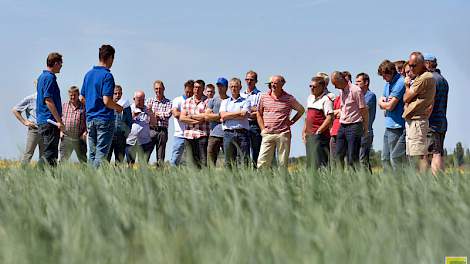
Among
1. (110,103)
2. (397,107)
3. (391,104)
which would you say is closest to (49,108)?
(110,103)

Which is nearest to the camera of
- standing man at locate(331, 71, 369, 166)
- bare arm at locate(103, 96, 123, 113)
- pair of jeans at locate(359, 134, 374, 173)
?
bare arm at locate(103, 96, 123, 113)

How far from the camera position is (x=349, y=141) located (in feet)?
35.6

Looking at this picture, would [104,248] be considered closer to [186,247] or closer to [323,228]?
[186,247]

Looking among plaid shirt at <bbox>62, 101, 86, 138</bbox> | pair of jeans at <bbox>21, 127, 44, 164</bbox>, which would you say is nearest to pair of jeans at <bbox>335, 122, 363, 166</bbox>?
pair of jeans at <bbox>21, 127, 44, 164</bbox>

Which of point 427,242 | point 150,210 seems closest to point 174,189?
point 150,210

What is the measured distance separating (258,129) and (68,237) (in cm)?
887

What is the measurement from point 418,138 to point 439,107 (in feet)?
1.93

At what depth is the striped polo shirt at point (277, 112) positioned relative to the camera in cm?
1140

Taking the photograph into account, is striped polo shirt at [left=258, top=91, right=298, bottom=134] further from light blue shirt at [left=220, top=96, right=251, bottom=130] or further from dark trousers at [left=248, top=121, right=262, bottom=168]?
dark trousers at [left=248, top=121, right=262, bottom=168]

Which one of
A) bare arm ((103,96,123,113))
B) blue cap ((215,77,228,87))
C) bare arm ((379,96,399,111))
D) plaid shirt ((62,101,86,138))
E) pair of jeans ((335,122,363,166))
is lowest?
pair of jeans ((335,122,363,166))

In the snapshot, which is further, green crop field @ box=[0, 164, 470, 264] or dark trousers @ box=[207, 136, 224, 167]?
dark trousers @ box=[207, 136, 224, 167]

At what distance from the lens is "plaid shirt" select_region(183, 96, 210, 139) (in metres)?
13.0

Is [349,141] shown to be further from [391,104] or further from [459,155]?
[459,155]

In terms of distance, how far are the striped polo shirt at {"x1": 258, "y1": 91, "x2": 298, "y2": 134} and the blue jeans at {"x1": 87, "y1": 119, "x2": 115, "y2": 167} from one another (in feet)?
8.67
